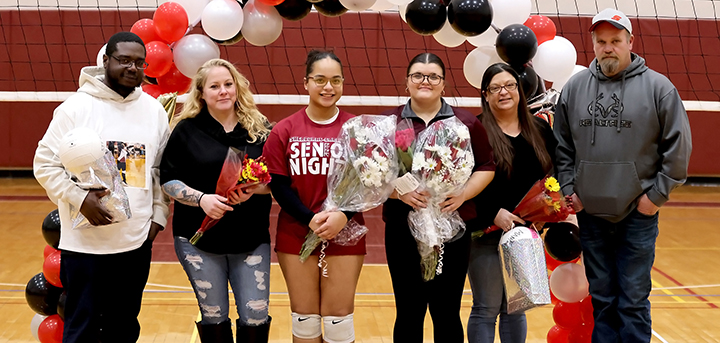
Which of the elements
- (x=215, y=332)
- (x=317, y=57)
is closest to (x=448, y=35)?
(x=317, y=57)

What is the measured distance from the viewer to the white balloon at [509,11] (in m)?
3.47

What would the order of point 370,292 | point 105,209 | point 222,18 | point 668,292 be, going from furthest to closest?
1. point 668,292
2. point 370,292
3. point 222,18
4. point 105,209

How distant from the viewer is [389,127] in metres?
2.68

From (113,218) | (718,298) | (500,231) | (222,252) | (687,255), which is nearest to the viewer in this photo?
(113,218)

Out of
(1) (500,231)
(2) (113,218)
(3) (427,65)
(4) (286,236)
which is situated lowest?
(1) (500,231)

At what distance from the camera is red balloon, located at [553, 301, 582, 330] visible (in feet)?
11.5

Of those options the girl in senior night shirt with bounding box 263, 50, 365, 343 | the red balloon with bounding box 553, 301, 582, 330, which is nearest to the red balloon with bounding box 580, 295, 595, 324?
the red balloon with bounding box 553, 301, 582, 330

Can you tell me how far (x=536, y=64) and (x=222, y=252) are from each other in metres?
2.11

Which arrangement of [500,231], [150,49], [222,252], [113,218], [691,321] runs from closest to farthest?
[113,218]
[222,252]
[500,231]
[150,49]
[691,321]

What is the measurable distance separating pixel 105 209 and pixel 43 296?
3.44 feet

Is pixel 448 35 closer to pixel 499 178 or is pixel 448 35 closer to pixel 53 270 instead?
pixel 499 178

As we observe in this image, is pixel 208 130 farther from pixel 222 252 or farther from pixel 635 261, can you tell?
pixel 635 261

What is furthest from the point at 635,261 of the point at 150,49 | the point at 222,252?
the point at 150,49

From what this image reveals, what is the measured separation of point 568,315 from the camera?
3518 mm
